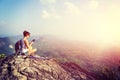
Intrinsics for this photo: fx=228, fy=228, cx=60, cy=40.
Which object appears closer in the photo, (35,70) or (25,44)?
(35,70)

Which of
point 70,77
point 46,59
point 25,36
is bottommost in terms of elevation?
point 70,77

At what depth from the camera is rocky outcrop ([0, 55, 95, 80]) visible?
16991 mm

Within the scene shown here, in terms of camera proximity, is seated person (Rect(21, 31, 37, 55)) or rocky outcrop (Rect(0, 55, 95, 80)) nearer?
rocky outcrop (Rect(0, 55, 95, 80))

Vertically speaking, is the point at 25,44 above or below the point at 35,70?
above

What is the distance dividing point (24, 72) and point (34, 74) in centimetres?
77

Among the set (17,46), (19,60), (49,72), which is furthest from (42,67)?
(17,46)

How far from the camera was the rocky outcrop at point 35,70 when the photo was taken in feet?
55.7

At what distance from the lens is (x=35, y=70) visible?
17.5 metres

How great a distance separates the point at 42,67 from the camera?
18031mm

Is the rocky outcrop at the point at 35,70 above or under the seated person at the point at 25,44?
under

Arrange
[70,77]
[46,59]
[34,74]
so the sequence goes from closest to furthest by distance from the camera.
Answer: [34,74], [70,77], [46,59]

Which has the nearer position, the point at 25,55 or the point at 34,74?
the point at 34,74

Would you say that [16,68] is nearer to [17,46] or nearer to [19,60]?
[19,60]

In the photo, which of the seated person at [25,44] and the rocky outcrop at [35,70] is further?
the seated person at [25,44]
